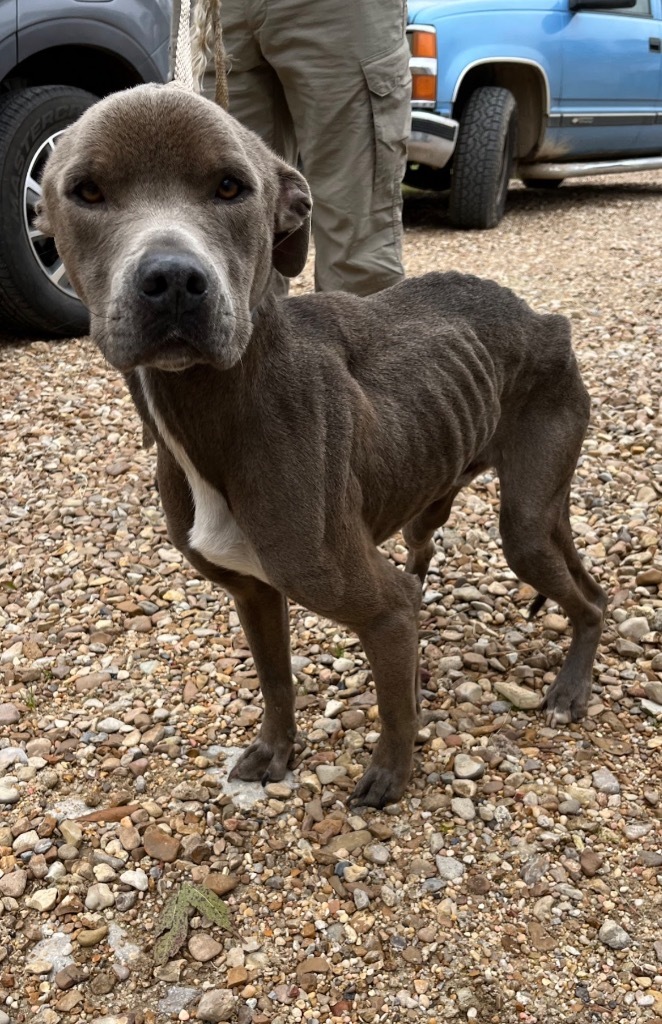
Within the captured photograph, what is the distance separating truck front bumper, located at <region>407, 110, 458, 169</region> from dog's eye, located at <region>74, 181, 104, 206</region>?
7235 millimetres

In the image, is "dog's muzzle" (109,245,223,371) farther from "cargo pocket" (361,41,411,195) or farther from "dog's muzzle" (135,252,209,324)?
"cargo pocket" (361,41,411,195)

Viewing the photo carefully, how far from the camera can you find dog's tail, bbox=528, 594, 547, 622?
12.5 feet

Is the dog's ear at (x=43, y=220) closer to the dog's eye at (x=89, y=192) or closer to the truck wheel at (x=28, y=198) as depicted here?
the dog's eye at (x=89, y=192)

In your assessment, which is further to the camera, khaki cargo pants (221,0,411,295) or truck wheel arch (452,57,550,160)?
truck wheel arch (452,57,550,160)

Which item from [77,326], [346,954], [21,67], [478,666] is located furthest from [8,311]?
[346,954]

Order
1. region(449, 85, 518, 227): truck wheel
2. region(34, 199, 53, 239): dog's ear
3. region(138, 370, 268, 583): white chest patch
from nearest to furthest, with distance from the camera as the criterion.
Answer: region(34, 199, 53, 239): dog's ear → region(138, 370, 268, 583): white chest patch → region(449, 85, 518, 227): truck wheel

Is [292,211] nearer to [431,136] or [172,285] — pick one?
[172,285]

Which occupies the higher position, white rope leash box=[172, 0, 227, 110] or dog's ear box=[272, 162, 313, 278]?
white rope leash box=[172, 0, 227, 110]

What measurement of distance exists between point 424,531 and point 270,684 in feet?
3.14

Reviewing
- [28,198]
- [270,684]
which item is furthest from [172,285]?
[28,198]

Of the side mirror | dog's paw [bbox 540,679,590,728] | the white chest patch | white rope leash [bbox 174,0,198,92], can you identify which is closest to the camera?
the white chest patch

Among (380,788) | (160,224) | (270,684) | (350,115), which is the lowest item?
(380,788)

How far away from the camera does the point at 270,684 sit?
10.4 ft

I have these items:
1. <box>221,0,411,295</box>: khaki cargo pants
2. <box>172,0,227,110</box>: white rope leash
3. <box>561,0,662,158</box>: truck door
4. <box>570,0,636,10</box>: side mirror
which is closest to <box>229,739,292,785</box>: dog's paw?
<box>172,0,227,110</box>: white rope leash
